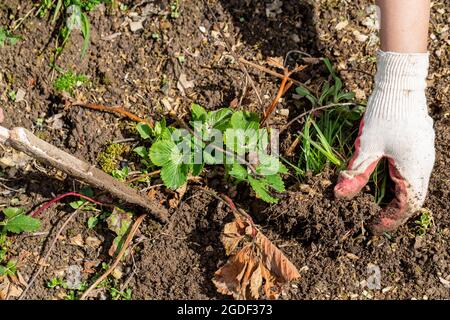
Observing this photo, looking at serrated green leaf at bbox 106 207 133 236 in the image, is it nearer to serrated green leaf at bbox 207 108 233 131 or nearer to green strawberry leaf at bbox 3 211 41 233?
green strawberry leaf at bbox 3 211 41 233

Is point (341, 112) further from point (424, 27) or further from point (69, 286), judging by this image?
point (69, 286)

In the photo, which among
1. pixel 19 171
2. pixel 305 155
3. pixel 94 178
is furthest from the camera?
pixel 19 171

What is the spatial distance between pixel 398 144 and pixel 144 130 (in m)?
0.99

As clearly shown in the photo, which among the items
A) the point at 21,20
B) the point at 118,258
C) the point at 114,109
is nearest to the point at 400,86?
the point at 114,109

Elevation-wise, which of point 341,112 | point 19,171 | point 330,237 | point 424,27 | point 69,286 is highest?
point 424,27

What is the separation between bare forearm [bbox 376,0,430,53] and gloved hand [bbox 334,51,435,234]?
40 millimetres

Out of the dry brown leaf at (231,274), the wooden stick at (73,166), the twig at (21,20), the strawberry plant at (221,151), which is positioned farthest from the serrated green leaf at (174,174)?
the twig at (21,20)

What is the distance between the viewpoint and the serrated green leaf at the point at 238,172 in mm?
2264

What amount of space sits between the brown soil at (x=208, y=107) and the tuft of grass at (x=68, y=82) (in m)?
0.03

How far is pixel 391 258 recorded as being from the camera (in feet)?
7.60

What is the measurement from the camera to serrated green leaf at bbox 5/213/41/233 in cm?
235

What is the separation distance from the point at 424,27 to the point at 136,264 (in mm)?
1399

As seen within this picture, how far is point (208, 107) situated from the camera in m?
2.57

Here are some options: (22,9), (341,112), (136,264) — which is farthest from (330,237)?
(22,9)
